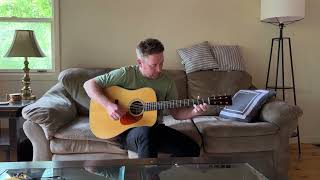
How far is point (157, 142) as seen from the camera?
7.69 feet

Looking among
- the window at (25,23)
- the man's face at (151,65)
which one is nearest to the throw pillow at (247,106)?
the man's face at (151,65)

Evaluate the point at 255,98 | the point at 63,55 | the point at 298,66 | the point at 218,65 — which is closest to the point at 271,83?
the point at 298,66

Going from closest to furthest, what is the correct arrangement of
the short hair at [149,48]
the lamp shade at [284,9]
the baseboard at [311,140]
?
the short hair at [149,48]
the lamp shade at [284,9]
the baseboard at [311,140]

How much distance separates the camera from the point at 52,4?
3.60 metres

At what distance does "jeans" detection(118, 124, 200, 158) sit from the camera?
2271mm

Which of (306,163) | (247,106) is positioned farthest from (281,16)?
(306,163)

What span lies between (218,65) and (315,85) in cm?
113

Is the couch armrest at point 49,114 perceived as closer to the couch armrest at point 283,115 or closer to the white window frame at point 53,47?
the white window frame at point 53,47

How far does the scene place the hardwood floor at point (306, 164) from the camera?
2916 mm

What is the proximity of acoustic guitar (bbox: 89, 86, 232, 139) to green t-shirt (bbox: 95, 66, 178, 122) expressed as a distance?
0.12 feet

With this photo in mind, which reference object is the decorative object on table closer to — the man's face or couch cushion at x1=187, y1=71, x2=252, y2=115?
the man's face

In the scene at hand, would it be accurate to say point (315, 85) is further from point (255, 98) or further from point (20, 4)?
point (20, 4)

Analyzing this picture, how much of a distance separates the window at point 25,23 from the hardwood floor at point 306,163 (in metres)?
0.96

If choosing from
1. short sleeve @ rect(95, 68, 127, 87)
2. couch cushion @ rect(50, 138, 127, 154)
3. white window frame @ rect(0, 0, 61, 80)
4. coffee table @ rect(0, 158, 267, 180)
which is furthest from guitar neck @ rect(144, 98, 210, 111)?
white window frame @ rect(0, 0, 61, 80)
